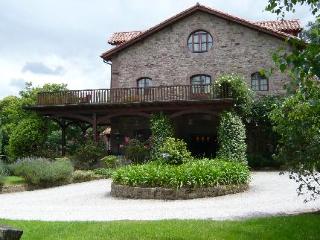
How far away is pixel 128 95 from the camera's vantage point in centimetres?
2436

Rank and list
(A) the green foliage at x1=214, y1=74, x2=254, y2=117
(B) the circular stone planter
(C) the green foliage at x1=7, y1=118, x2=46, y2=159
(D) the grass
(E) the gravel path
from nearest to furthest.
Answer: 1. (E) the gravel path
2. (B) the circular stone planter
3. (D) the grass
4. (A) the green foliage at x1=214, y1=74, x2=254, y2=117
5. (C) the green foliage at x1=7, y1=118, x2=46, y2=159

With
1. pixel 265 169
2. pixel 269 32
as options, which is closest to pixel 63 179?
pixel 265 169

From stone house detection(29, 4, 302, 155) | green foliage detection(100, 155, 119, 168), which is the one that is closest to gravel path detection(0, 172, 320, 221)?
green foliage detection(100, 155, 119, 168)

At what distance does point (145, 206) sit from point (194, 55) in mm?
16089

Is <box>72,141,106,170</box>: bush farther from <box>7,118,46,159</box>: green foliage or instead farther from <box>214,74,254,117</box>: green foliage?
<box>214,74,254,117</box>: green foliage

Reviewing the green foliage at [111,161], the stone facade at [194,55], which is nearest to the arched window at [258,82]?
the stone facade at [194,55]

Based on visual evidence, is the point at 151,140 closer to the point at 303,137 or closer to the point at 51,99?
the point at 51,99

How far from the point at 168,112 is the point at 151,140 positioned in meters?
2.05

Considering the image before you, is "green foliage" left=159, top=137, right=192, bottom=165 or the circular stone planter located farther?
"green foliage" left=159, top=137, right=192, bottom=165

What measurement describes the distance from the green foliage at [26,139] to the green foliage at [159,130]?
21.1ft

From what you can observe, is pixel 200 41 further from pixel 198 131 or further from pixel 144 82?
pixel 198 131

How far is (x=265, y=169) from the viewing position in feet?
77.7

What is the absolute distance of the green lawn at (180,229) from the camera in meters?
7.99

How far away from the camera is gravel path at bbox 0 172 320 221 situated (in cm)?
1080
